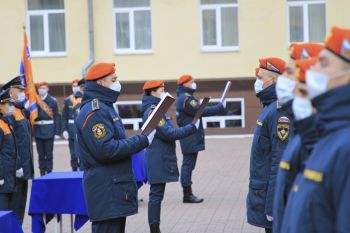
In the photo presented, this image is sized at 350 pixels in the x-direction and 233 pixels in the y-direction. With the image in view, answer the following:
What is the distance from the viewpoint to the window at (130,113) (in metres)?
25.4

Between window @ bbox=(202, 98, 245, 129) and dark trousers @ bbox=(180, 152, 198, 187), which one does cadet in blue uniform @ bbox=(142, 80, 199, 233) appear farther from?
window @ bbox=(202, 98, 245, 129)

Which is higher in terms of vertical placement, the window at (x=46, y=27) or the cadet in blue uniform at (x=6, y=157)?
the window at (x=46, y=27)

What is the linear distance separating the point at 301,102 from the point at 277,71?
2817 mm

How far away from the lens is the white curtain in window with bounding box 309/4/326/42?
82.5 ft

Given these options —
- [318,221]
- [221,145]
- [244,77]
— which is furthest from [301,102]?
[244,77]

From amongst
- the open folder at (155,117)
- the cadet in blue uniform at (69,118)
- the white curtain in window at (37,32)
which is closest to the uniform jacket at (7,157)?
the open folder at (155,117)

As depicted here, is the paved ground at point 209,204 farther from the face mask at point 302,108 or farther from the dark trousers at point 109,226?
the face mask at point 302,108

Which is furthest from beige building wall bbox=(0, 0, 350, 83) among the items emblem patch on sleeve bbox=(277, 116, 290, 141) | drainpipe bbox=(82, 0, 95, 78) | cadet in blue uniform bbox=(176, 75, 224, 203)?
emblem patch on sleeve bbox=(277, 116, 290, 141)

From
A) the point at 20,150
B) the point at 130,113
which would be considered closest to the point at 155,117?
the point at 20,150

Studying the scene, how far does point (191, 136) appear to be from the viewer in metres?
12.5

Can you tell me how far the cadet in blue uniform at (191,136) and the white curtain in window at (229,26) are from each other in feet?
42.4

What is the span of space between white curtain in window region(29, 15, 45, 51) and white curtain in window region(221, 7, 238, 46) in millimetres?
6256

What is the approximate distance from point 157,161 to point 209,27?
16256 millimetres

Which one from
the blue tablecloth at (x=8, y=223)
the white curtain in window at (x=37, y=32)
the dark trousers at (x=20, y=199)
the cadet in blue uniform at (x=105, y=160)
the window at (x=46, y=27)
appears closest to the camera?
the blue tablecloth at (x=8, y=223)
